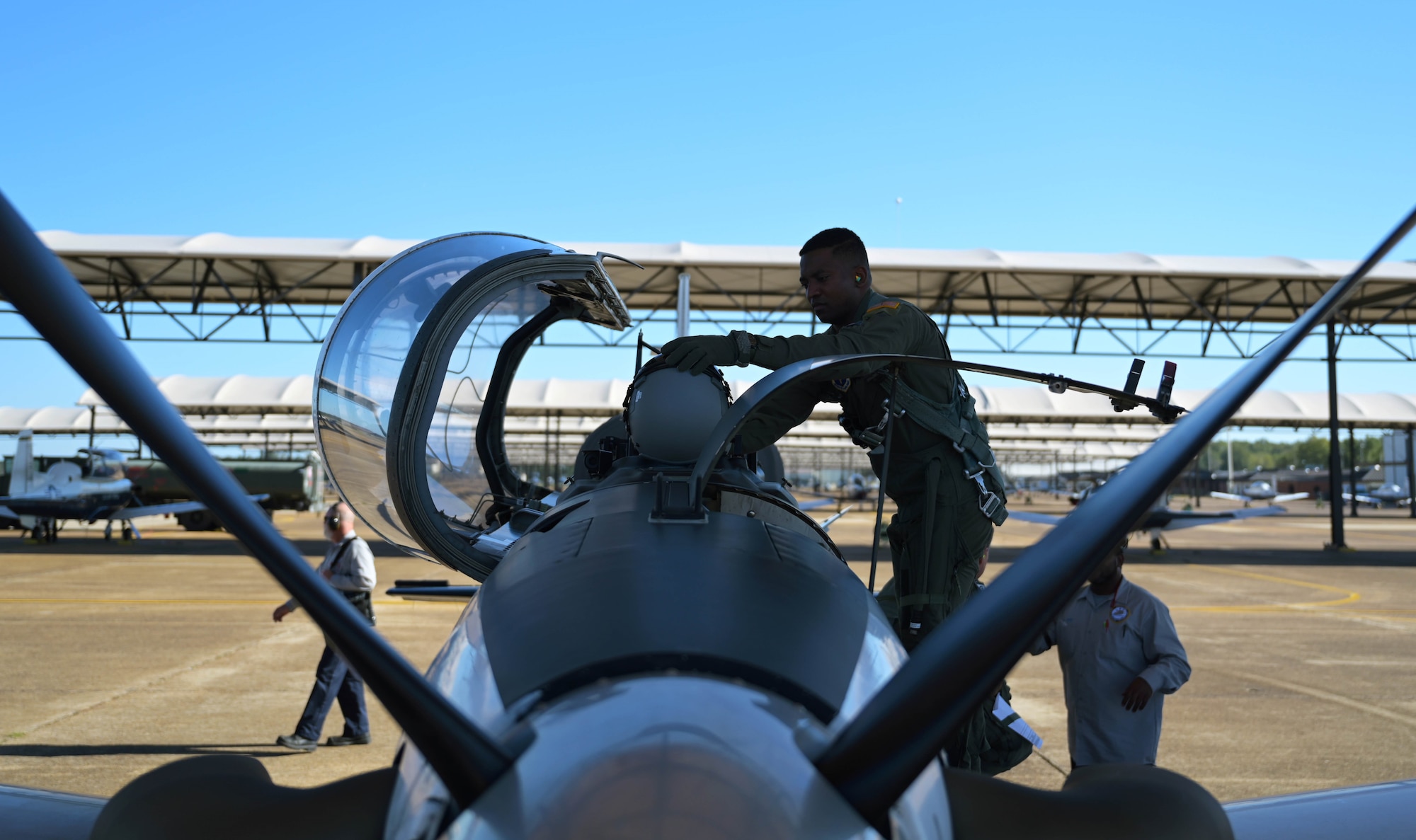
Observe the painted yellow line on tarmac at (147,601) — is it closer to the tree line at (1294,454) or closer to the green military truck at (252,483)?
the green military truck at (252,483)

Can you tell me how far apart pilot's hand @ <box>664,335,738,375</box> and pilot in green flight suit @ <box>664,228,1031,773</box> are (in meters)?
0.35

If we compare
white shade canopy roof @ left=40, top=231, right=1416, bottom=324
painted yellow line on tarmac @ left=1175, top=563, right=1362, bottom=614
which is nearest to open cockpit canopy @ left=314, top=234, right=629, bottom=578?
painted yellow line on tarmac @ left=1175, top=563, right=1362, bottom=614

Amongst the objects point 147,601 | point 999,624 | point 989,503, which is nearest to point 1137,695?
point 989,503

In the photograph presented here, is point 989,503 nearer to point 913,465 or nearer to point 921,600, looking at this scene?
point 913,465

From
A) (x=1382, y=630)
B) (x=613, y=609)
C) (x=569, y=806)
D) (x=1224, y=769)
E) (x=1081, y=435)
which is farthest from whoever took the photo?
(x=1081, y=435)

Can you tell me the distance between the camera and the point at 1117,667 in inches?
161

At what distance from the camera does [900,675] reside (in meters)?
1.41

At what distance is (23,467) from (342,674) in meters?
26.5

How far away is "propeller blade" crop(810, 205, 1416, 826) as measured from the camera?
4.24 ft

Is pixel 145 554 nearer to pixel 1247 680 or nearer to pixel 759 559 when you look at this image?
pixel 1247 680

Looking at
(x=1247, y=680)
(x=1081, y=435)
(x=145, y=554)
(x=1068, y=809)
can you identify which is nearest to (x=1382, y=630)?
(x=1247, y=680)

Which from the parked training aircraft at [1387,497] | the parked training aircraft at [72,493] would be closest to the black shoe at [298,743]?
the parked training aircraft at [72,493]

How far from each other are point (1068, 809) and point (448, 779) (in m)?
1.07

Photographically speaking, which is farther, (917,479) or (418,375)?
(418,375)
